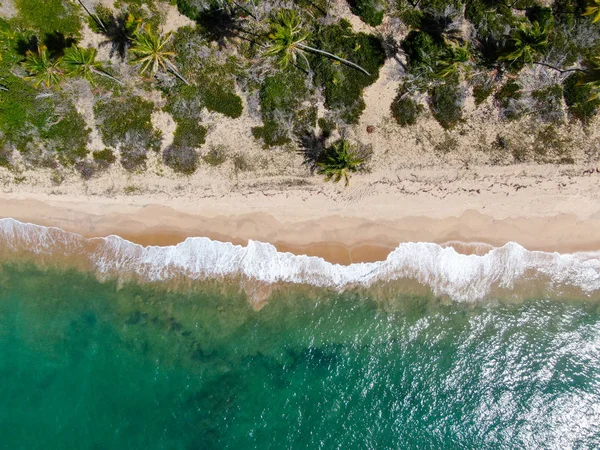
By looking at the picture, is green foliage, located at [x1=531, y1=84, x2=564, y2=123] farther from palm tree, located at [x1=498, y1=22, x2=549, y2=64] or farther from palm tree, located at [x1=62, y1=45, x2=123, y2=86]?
palm tree, located at [x1=62, y1=45, x2=123, y2=86]

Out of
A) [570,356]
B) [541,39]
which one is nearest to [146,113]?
[541,39]

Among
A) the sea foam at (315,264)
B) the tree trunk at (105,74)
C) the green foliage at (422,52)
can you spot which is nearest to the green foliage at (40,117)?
the tree trunk at (105,74)

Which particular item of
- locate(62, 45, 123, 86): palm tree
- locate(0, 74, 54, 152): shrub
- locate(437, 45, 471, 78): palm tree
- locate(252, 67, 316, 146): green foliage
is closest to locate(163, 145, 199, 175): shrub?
locate(252, 67, 316, 146): green foliage

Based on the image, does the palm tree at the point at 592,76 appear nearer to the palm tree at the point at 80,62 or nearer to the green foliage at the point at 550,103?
the green foliage at the point at 550,103

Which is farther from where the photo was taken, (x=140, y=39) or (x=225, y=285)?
(x=225, y=285)

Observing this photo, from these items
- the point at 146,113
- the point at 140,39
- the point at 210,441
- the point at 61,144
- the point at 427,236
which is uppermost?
the point at 140,39

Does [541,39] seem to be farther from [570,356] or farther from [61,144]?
[61,144]

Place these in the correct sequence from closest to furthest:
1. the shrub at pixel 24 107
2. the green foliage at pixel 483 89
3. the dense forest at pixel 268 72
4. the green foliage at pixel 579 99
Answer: the green foliage at pixel 579 99 < the dense forest at pixel 268 72 < the green foliage at pixel 483 89 < the shrub at pixel 24 107

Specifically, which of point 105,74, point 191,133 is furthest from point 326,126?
point 105,74

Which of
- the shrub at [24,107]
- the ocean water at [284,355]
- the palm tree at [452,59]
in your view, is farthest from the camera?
the ocean water at [284,355]
